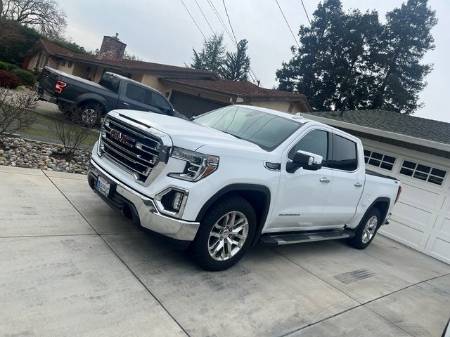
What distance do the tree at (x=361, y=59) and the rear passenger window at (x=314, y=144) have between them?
100 feet

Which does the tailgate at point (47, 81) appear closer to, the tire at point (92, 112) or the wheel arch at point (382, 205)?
the tire at point (92, 112)

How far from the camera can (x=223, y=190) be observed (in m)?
4.27

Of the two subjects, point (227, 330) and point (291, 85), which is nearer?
point (227, 330)

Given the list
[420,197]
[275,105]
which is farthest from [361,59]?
[420,197]

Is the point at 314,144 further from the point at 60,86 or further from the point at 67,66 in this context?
the point at 67,66

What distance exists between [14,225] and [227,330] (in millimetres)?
2568

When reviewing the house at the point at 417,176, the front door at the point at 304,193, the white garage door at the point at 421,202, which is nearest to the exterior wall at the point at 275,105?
the house at the point at 417,176

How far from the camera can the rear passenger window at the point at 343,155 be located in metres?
6.07

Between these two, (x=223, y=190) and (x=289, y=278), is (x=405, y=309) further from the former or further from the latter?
(x=223, y=190)

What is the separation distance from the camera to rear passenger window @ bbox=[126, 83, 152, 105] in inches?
525

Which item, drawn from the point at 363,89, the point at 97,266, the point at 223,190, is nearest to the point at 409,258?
the point at 223,190

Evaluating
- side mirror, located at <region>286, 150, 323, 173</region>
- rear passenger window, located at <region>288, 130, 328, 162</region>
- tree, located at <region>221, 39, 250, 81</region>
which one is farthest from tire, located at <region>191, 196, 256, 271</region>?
tree, located at <region>221, 39, 250, 81</region>

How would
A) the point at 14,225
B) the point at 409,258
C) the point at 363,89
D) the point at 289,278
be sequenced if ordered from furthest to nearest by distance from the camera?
the point at 363,89, the point at 409,258, the point at 289,278, the point at 14,225

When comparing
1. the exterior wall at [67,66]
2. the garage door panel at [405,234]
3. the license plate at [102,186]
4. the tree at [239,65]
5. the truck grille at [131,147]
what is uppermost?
the tree at [239,65]
